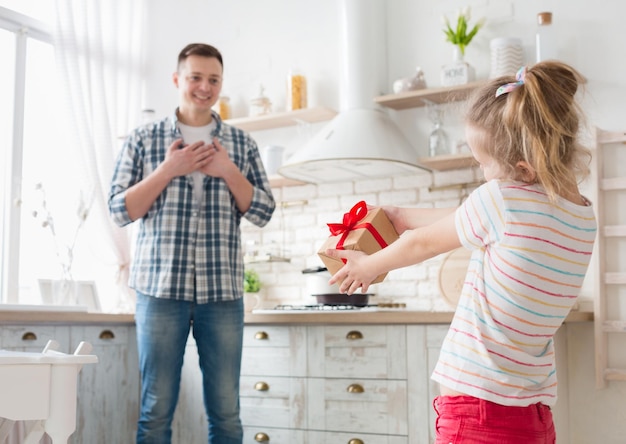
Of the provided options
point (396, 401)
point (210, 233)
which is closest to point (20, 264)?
point (210, 233)

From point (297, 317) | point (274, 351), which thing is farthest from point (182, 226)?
point (274, 351)

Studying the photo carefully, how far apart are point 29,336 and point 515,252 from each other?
2152 millimetres

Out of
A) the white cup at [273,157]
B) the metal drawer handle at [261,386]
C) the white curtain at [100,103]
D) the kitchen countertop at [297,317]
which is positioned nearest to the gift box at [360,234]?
the kitchen countertop at [297,317]

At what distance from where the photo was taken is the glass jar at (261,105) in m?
4.00

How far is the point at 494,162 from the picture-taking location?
57.3 inches

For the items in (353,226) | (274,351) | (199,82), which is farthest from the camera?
(274,351)

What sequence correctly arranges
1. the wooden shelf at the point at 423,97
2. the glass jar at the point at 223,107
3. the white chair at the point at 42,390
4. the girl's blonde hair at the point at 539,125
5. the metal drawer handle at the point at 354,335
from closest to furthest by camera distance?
the girl's blonde hair at the point at 539,125 → the white chair at the point at 42,390 → the metal drawer handle at the point at 354,335 → the wooden shelf at the point at 423,97 → the glass jar at the point at 223,107

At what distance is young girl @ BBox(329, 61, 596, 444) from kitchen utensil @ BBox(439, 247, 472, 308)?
6.43ft

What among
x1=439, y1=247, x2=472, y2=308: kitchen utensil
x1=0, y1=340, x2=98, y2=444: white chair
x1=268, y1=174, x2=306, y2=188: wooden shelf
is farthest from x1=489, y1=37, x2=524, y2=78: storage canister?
x1=0, y1=340, x2=98, y2=444: white chair

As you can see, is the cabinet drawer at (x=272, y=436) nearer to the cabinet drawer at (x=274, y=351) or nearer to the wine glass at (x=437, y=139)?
the cabinet drawer at (x=274, y=351)

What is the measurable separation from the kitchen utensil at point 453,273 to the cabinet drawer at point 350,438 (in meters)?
0.69

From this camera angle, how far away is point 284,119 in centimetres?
394

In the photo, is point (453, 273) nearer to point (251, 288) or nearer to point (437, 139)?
point (437, 139)

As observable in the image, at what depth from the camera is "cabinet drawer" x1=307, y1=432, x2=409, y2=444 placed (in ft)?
9.85
